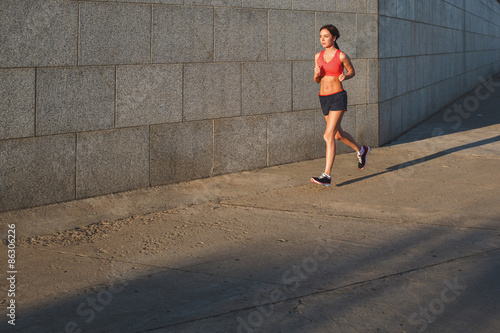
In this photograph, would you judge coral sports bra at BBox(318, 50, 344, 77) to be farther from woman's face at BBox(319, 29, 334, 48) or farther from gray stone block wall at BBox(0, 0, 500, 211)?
gray stone block wall at BBox(0, 0, 500, 211)

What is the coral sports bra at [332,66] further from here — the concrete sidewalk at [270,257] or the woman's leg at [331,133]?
the concrete sidewalk at [270,257]

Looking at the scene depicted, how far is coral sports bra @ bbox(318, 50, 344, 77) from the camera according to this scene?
268 inches

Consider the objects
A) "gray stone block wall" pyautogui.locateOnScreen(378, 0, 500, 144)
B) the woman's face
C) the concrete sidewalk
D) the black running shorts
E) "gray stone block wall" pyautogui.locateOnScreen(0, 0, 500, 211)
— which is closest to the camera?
the concrete sidewalk

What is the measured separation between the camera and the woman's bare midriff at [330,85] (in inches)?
271

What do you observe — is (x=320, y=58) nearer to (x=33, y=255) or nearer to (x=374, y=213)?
(x=374, y=213)

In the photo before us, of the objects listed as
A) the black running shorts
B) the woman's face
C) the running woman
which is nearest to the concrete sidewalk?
the running woman

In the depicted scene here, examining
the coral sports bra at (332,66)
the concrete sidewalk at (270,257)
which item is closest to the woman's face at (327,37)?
the coral sports bra at (332,66)

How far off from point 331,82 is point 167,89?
73.5 inches

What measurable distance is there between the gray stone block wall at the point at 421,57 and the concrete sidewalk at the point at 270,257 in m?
2.73

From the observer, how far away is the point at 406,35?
10523 mm

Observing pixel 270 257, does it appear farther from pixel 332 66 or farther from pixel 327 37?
pixel 327 37

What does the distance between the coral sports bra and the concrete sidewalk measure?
1.28 metres

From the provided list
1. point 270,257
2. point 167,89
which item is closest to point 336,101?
point 167,89

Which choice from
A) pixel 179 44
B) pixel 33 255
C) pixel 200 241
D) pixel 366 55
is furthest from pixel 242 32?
pixel 33 255
